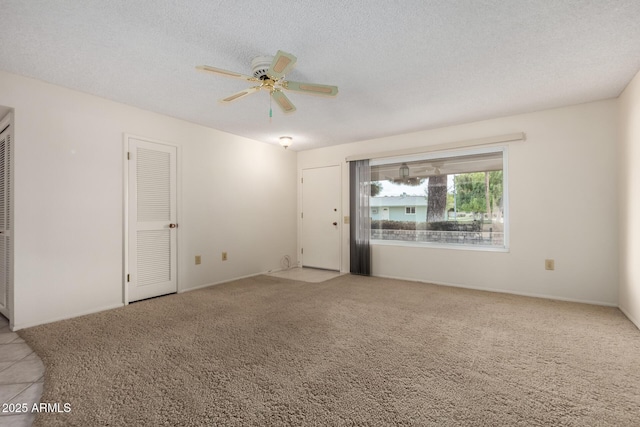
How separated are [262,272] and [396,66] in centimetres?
391

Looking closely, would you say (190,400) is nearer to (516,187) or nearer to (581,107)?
(516,187)

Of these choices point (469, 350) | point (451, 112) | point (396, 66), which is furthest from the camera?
point (451, 112)

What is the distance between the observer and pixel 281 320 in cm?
295

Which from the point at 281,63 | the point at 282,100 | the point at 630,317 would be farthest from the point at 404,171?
the point at 281,63

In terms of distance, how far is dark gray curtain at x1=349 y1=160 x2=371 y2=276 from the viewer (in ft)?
16.8

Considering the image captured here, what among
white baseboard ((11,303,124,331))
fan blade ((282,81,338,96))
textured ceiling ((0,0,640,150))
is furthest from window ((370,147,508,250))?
white baseboard ((11,303,124,331))

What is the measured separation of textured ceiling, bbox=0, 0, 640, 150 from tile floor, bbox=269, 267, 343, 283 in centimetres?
268

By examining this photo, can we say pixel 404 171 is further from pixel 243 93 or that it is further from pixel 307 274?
pixel 243 93

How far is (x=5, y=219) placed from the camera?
9.97ft

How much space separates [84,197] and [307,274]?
131 inches

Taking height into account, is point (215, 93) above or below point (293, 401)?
above

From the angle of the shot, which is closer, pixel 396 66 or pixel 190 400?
pixel 190 400

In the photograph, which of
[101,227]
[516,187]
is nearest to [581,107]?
[516,187]

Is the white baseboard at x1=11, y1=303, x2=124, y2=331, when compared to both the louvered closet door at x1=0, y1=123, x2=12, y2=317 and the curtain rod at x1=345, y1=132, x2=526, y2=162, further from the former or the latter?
the curtain rod at x1=345, y1=132, x2=526, y2=162
